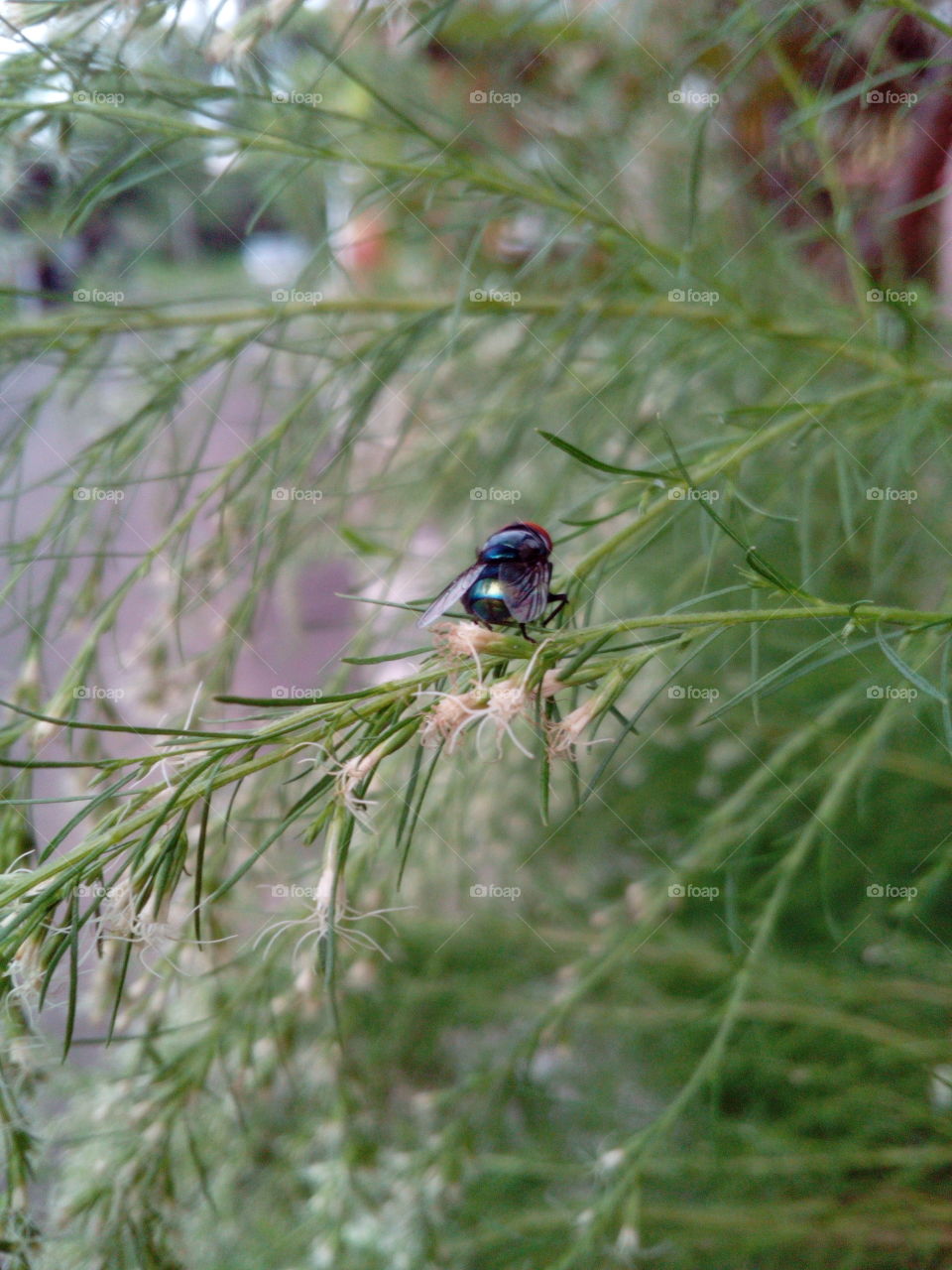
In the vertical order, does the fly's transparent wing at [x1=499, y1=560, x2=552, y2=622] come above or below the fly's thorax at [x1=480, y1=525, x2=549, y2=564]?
below

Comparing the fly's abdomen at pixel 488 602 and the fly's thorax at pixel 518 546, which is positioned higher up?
the fly's thorax at pixel 518 546

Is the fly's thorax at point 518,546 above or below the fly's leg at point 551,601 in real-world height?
above

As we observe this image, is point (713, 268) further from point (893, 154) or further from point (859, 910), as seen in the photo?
point (859, 910)

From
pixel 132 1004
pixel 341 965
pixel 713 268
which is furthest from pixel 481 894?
pixel 713 268

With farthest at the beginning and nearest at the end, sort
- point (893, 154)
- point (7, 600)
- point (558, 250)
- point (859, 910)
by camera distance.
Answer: point (558, 250) → point (893, 154) → point (859, 910) → point (7, 600)
